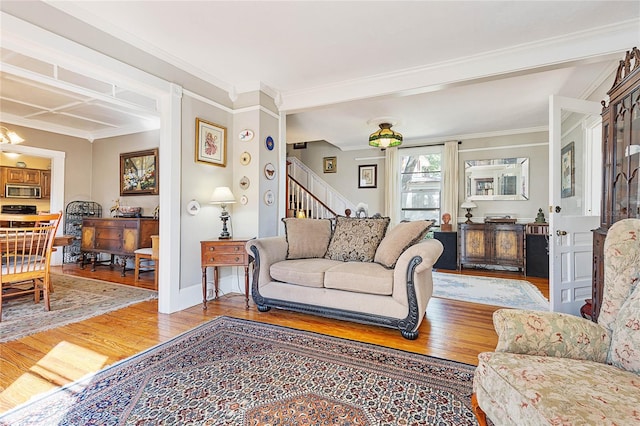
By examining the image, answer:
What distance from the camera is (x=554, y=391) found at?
3.24 ft

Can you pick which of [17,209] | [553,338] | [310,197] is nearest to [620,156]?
[553,338]

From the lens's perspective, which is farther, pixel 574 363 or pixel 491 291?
pixel 491 291

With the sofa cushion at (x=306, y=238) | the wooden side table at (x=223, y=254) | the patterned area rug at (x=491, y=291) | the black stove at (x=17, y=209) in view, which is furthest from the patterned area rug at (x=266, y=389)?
the black stove at (x=17, y=209)

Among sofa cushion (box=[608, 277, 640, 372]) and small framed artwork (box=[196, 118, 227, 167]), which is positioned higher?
small framed artwork (box=[196, 118, 227, 167])

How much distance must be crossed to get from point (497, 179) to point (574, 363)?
5370 millimetres

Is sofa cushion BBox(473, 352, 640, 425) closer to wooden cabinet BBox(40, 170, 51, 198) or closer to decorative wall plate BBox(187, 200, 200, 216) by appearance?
decorative wall plate BBox(187, 200, 200, 216)

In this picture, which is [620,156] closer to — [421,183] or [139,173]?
[421,183]

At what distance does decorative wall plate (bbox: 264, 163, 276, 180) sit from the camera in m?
3.89

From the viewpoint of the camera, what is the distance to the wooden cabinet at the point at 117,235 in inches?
192

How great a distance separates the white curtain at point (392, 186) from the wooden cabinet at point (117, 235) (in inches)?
176

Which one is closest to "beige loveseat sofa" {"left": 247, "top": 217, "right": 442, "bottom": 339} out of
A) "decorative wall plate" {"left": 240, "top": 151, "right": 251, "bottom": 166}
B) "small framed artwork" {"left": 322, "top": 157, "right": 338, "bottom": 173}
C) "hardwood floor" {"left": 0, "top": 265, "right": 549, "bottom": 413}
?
"hardwood floor" {"left": 0, "top": 265, "right": 549, "bottom": 413}

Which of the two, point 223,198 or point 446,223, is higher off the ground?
point 223,198

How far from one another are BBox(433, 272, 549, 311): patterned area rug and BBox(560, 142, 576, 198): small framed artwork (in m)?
1.27

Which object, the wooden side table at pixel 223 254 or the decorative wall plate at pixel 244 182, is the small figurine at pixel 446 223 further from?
the wooden side table at pixel 223 254
